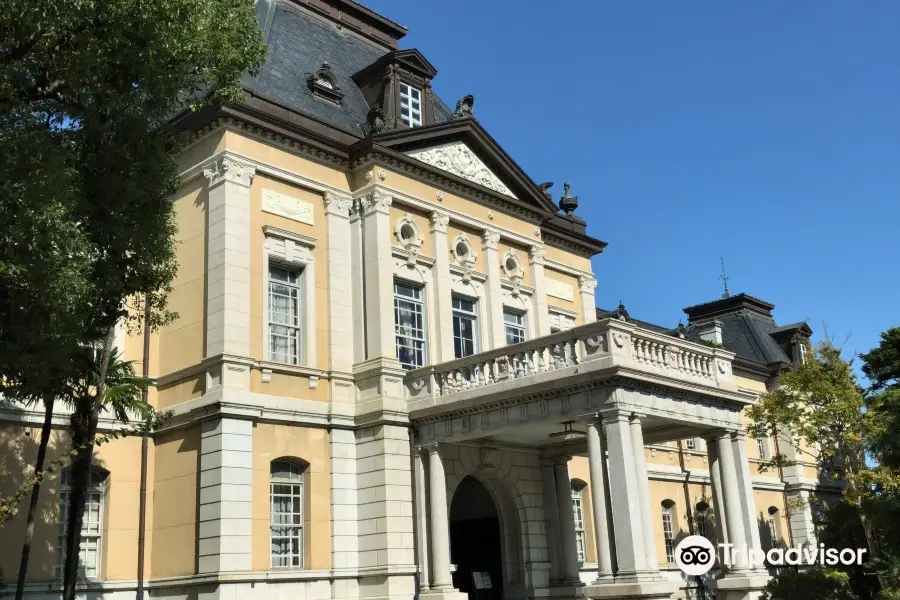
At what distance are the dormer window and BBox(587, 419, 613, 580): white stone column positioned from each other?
10.4 metres

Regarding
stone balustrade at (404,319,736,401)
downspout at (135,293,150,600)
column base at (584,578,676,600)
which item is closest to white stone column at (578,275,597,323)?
stone balustrade at (404,319,736,401)

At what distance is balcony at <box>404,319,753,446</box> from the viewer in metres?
17.6

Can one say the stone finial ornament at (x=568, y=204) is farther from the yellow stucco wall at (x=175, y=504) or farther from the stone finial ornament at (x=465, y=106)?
the yellow stucco wall at (x=175, y=504)

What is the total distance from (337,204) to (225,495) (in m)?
7.02

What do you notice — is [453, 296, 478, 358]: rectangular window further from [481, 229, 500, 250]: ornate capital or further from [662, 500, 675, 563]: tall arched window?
[662, 500, 675, 563]: tall arched window

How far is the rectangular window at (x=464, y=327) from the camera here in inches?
902

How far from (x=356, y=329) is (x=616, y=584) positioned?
25.7ft

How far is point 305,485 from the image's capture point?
19.3 m

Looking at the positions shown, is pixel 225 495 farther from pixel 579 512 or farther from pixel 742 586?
pixel 579 512

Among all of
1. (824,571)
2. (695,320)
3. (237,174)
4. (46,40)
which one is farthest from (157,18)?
(695,320)

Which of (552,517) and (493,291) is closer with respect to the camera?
(552,517)

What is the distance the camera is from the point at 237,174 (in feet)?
64.2

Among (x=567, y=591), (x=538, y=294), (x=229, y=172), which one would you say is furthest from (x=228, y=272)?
(x=567, y=591)

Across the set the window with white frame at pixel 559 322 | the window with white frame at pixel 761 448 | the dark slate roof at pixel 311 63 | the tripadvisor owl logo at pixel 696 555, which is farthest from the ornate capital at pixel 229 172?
the window with white frame at pixel 761 448
